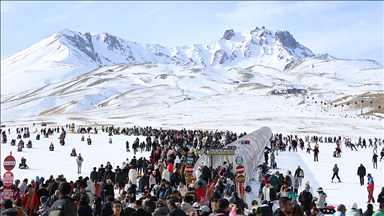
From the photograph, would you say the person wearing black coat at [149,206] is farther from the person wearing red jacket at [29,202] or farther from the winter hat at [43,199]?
the person wearing red jacket at [29,202]

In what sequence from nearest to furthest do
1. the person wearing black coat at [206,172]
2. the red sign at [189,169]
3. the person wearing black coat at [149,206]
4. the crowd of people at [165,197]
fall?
the crowd of people at [165,197] → the person wearing black coat at [149,206] → the red sign at [189,169] → the person wearing black coat at [206,172]

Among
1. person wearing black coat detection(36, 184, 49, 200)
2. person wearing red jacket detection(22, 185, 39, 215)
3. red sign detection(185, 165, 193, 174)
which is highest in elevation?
red sign detection(185, 165, 193, 174)

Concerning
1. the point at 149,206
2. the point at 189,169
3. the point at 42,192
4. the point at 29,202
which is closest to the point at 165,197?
the point at 149,206

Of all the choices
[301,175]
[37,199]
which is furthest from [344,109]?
[37,199]

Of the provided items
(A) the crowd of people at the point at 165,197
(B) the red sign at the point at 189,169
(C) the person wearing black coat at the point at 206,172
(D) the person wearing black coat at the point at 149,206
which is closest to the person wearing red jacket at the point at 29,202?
(A) the crowd of people at the point at 165,197

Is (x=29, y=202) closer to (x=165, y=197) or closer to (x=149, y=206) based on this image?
(x=165, y=197)

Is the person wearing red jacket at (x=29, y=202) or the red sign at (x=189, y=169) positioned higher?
the red sign at (x=189, y=169)

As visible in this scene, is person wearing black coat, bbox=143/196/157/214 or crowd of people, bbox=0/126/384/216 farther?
person wearing black coat, bbox=143/196/157/214

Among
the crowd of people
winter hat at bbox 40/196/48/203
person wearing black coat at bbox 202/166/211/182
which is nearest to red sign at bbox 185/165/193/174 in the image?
the crowd of people

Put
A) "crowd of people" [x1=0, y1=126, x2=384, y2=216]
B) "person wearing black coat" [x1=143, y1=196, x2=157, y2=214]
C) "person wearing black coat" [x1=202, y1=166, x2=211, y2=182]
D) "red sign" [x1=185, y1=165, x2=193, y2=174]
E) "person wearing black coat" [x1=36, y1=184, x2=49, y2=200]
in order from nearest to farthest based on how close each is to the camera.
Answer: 1. "crowd of people" [x1=0, y1=126, x2=384, y2=216]
2. "person wearing black coat" [x1=143, y1=196, x2=157, y2=214]
3. "person wearing black coat" [x1=36, y1=184, x2=49, y2=200]
4. "red sign" [x1=185, y1=165, x2=193, y2=174]
5. "person wearing black coat" [x1=202, y1=166, x2=211, y2=182]

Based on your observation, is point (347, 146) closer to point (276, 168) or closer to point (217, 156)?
point (276, 168)

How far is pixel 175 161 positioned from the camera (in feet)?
84.0

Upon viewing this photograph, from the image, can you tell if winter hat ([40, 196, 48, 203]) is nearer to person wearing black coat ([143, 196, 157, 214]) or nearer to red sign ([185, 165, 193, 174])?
person wearing black coat ([143, 196, 157, 214])

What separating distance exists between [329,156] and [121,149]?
19.6 meters
